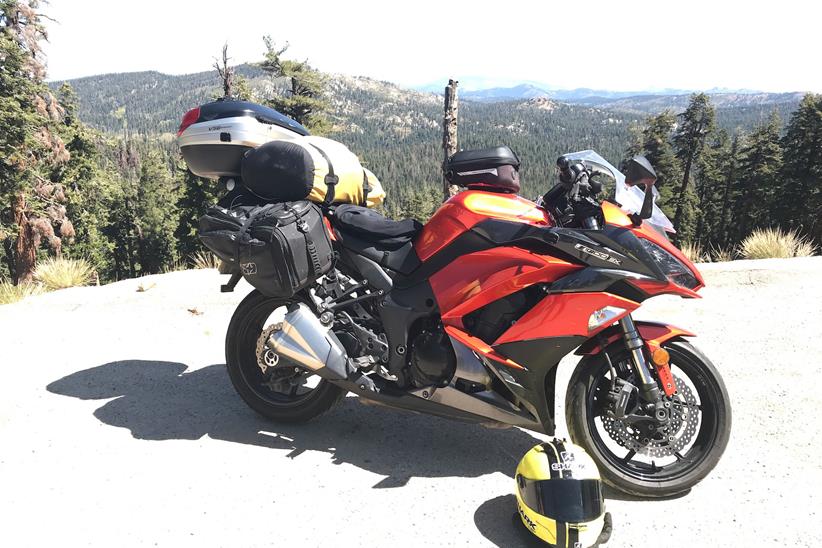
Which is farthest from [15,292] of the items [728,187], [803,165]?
[728,187]

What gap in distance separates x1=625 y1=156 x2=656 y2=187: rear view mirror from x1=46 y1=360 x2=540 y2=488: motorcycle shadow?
6.29 ft

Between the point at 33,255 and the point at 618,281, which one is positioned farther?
the point at 33,255

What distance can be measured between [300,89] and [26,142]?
16638mm

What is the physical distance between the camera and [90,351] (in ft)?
17.8

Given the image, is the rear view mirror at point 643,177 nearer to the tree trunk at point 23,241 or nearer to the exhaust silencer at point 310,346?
the exhaust silencer at point 310,346

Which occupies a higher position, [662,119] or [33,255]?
[662,119]

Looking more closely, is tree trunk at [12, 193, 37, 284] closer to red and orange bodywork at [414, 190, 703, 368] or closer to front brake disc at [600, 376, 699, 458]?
red and orange bodywork at [414, 190, 703, 368]

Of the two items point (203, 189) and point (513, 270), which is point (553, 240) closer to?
point (513, 270)

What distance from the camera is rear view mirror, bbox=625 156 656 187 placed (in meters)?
2.71

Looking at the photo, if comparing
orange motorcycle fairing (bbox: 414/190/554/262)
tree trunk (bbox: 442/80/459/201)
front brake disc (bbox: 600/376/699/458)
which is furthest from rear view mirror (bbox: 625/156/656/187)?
tree trunk (bbox: 442/80/459/201)

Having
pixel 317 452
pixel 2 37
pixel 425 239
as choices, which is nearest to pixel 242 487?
pixel 317 452

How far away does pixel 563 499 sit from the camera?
2576 millimetres

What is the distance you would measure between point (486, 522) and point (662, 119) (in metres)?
39.9

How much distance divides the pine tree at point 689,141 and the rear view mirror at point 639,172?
1521 inches
